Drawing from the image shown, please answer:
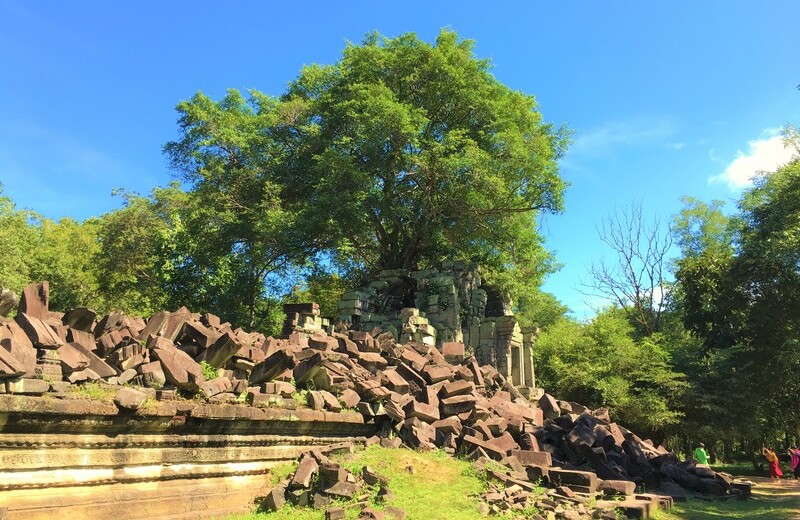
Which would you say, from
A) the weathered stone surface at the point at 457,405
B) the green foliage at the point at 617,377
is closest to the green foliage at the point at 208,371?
the weathered stone surface at the point at 457,405

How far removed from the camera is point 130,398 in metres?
5.28

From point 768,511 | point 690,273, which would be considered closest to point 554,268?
point 690,273

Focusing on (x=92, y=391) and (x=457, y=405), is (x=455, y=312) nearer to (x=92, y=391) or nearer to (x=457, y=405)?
(x=457, y=405)

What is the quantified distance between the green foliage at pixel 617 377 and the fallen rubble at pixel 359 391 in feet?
31.1

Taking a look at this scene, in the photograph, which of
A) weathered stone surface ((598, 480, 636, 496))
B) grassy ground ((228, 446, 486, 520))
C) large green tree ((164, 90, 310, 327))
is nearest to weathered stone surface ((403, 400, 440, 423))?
grassy ground ((228, 446, 486, 520))

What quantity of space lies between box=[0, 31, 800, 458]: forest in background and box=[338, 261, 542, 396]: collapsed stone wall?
2.81 metres

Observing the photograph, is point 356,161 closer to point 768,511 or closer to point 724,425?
point 768,511

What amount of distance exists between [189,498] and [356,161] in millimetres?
16103

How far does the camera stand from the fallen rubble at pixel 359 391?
572cm

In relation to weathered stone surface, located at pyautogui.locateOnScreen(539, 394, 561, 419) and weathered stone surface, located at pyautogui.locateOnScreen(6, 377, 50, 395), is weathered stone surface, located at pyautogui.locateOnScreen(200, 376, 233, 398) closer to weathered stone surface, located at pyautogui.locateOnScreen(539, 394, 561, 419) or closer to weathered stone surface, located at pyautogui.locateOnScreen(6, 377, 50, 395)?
weathered stone surface, located at pyautogui.locateOnScreen(6, 377, 50, 395)

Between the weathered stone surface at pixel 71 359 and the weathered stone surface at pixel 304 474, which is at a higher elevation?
the weathered stone surface at pixel 71 359

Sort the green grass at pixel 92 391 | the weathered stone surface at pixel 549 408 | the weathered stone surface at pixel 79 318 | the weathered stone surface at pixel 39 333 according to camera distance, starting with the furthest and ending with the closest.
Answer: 1. the weathered stone surface at pixel 549 408
2. the weathered stone surface at pixel 79 318
3. the weathered stone surface at pixel 39 333
4. the green grass at pixel 92 391

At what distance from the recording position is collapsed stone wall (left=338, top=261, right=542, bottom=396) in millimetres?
16969

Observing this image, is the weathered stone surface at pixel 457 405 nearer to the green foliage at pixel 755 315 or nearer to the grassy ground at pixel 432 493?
the grassy ground at pixel 432 493
